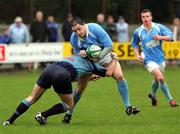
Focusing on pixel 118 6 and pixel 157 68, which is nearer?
pixel 157 68

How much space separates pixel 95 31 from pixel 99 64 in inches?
25.1

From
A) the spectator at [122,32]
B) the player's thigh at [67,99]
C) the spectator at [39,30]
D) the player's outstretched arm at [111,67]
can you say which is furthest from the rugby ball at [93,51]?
the spectator at [122,32]

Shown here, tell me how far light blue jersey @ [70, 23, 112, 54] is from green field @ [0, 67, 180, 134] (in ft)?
4.47

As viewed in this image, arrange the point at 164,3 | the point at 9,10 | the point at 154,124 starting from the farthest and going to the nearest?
the point at 164,3 → the point at 9,10 → the point at 154,124

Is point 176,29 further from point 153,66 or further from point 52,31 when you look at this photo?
point 153,66

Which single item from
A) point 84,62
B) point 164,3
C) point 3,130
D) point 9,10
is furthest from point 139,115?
point 164,3

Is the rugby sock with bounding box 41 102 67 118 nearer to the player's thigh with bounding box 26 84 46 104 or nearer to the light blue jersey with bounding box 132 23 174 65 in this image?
the player's thigh with bounding box 26 84 46 104

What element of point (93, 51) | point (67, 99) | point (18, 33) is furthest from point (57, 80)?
point (18, 33)

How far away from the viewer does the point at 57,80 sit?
10.5 meters

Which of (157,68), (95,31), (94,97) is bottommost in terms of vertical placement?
(94,97)

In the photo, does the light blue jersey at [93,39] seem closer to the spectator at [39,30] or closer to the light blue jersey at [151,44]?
the light blue jersey at [151,44]

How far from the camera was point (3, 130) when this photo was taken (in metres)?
10.4

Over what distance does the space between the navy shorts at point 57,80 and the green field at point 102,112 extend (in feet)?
2.15

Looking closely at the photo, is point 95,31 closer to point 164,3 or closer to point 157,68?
point 157,68
